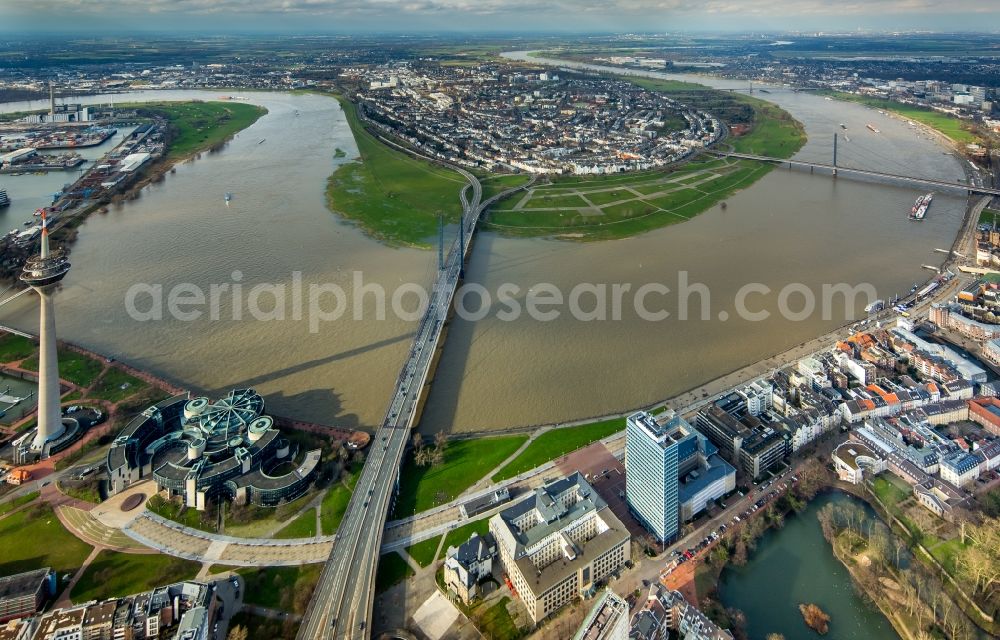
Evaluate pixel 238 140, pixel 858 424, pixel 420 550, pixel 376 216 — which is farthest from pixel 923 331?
pixel 238 140

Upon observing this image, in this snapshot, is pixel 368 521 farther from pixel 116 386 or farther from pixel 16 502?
pixel 116 386

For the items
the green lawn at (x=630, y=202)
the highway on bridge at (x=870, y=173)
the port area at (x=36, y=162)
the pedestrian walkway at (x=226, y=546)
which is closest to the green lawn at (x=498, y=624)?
the pedestrian walkway at (x=226, y=546)

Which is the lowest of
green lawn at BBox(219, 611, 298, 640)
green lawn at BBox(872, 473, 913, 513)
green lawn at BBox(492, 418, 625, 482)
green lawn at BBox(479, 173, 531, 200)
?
green lawn at BBox(219, 611, 298, 640)

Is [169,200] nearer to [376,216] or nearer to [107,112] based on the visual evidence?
[376,216]

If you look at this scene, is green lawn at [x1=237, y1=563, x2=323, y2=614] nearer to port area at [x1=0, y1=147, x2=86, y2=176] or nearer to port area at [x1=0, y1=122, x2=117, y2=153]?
port area at [x1=0, y1=147, x2=86, y2=176]

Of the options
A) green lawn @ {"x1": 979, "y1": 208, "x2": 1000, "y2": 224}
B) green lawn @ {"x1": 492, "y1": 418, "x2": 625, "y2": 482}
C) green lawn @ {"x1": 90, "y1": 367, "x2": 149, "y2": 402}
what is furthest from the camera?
green lawn @ {"x1": 979, "y1": 208, "x2": 1000, "y2": 224}

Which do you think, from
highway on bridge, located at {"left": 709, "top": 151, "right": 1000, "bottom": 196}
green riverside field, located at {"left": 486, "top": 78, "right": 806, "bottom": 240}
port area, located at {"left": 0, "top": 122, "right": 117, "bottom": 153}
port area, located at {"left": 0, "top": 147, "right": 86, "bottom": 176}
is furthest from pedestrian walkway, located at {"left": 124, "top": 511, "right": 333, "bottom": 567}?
port area, located at {"left": 0, "top": 122, "right": 117, "bottom": 153}

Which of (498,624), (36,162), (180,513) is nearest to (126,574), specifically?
(180,513)

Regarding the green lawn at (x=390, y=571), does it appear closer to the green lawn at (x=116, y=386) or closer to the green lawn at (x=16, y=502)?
the green lawn at (x=16, y=502)
